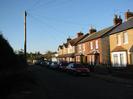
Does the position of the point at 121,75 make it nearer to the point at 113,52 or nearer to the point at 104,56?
the point at 113,52

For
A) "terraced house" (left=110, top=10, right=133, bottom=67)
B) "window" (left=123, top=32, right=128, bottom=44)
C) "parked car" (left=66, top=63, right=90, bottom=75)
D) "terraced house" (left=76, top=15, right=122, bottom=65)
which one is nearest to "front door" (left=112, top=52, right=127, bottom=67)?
"terraced house" (left=110, top=10, right=133, bottom=67)

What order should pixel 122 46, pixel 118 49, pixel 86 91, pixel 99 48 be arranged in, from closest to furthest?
pixel 86 91 → pixel 122 46 → pixel 118 49 → pixel 99 48

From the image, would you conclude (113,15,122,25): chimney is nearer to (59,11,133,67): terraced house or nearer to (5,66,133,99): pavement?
(59,11,133,67): terraced house

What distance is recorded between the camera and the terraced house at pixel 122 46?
122ft

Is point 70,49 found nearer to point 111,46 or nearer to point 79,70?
point 111,46

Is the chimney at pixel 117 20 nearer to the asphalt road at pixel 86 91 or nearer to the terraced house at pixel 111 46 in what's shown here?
the terraced house at pixel 111 46

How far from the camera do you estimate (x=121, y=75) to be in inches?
1176

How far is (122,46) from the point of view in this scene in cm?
3956

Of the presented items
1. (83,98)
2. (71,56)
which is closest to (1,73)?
(83,98)

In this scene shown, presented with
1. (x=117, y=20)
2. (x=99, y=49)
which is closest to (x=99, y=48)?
(x=99, y=49)

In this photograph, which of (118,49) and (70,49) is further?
(70,49)

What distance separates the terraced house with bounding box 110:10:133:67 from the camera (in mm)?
37169

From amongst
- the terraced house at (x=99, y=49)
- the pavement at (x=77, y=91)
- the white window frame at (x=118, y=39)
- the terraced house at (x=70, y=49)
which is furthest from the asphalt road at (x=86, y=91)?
the terraced house at (x=70, y=49)

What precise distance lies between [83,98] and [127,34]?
25.0m
